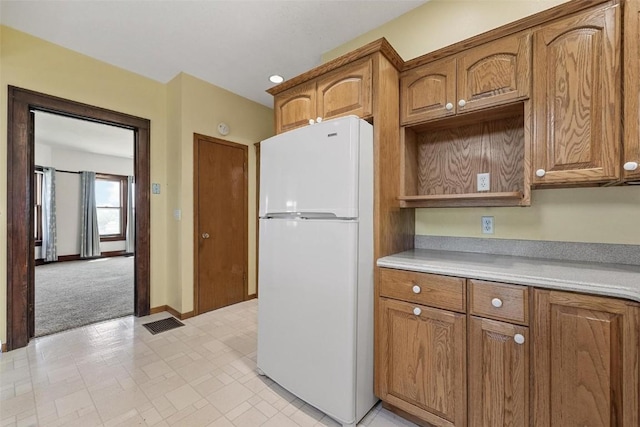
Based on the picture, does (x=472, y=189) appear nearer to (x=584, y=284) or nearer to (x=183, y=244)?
(x=584, y=284)

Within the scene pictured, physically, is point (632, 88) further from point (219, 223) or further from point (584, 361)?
point (219, 223)

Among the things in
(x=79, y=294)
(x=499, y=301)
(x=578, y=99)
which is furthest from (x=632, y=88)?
(x=79, y=294)

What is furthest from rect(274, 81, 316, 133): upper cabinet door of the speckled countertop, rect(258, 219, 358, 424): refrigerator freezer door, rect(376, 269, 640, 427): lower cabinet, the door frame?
the door frame

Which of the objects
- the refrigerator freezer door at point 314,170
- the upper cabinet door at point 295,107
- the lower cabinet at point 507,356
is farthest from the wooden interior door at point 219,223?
the lower cabinet at point 507,356

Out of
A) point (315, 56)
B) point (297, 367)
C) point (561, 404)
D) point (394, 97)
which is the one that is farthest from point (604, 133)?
point (315, 56)

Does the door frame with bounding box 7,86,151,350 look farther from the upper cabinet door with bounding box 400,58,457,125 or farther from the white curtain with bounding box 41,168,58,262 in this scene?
the white curtain with bounding box 41,168,58,262

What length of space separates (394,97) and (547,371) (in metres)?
1.58

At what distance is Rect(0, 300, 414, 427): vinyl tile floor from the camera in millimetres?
1519

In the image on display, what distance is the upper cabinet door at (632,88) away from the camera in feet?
3.80

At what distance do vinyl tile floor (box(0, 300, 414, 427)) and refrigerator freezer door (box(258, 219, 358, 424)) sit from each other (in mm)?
175

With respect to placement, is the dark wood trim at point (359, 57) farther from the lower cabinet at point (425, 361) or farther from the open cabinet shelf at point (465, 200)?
the lower cabinet at point (425, 361)

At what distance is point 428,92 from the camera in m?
1.68

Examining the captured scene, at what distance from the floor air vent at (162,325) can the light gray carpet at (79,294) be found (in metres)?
0.54

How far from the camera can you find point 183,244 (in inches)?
115
